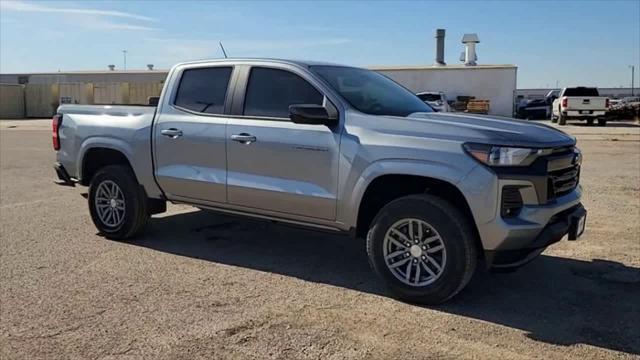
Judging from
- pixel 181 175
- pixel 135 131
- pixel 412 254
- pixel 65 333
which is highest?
pixel 135 131

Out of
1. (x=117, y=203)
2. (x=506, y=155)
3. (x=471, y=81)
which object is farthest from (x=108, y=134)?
(x=471, y=81)

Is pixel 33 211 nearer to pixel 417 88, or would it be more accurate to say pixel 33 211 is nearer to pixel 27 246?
pixel 27 246

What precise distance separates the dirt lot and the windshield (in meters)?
1.56

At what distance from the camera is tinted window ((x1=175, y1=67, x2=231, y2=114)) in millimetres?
6289

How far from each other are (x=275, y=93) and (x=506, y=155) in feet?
7.56

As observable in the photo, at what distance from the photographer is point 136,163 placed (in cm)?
677

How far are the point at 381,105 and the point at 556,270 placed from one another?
232 centimetres

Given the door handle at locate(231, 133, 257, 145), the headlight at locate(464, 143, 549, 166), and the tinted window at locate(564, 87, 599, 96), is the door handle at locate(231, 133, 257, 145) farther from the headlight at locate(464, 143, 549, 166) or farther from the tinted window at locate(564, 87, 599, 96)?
the tinted window at locate(564, 87, 599, 96)

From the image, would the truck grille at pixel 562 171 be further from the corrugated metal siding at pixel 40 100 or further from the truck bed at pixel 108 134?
the corrugated metal siding at pixel 40 100

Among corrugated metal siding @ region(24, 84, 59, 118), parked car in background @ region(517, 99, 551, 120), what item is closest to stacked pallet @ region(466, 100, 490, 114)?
parked car in background @ region(517, 99, 551, 120)

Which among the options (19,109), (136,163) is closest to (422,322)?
(136,163)

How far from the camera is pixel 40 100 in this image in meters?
45.2

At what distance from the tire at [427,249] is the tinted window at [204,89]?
2161 millimetres

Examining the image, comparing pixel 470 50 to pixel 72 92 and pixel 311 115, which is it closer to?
pixel 72 92
